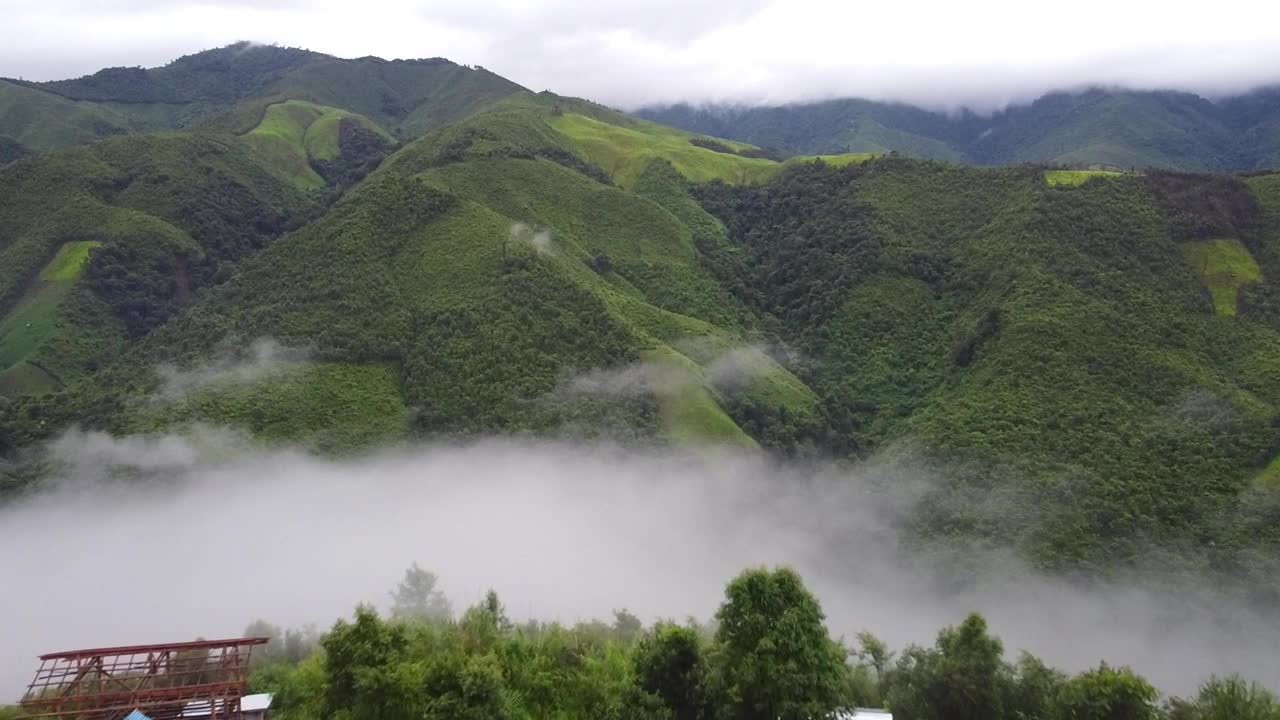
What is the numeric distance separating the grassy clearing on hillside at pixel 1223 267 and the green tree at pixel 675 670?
3369 inches

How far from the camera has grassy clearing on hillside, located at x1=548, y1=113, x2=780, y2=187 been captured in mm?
157875

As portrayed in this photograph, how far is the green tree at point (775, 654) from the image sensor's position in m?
32.9

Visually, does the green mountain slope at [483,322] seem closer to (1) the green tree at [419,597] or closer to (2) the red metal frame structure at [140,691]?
(1) the green tree at [419,597]

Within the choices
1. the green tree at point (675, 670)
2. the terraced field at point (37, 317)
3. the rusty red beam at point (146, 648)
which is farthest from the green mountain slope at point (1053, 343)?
the terraced field at point (37, 317)

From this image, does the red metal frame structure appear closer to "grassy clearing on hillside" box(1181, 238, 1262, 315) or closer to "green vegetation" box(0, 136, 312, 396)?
"green vegetation" box(0, 136, 312, 396)

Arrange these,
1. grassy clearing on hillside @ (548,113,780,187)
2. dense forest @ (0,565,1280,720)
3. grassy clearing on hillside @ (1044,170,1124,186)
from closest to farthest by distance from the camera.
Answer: dense forest @ (0,565,1280,720) < grassy clearing on hillside @ (1044,170,1124,186) < grassy clearing on hillside @ (548,113,780,187)

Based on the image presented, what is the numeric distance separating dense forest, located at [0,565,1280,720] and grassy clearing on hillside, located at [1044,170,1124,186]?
305 feet

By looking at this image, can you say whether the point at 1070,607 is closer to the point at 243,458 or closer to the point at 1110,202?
the point at 1110,202

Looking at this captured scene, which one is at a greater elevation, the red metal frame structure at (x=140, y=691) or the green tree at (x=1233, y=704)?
the red metal frame structure at (x=140, y=691)

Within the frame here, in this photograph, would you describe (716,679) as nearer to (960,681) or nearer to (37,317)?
(960,681)

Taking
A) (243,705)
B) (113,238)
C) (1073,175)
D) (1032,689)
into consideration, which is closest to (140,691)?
(243,705)

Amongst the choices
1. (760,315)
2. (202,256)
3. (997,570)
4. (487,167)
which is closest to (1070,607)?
(997,570)

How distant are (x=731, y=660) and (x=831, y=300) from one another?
83124mm

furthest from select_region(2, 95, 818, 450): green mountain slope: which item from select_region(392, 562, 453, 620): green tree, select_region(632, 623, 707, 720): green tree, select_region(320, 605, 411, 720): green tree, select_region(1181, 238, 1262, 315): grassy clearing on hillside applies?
select_region(320, 605, 411, 720): green tree
